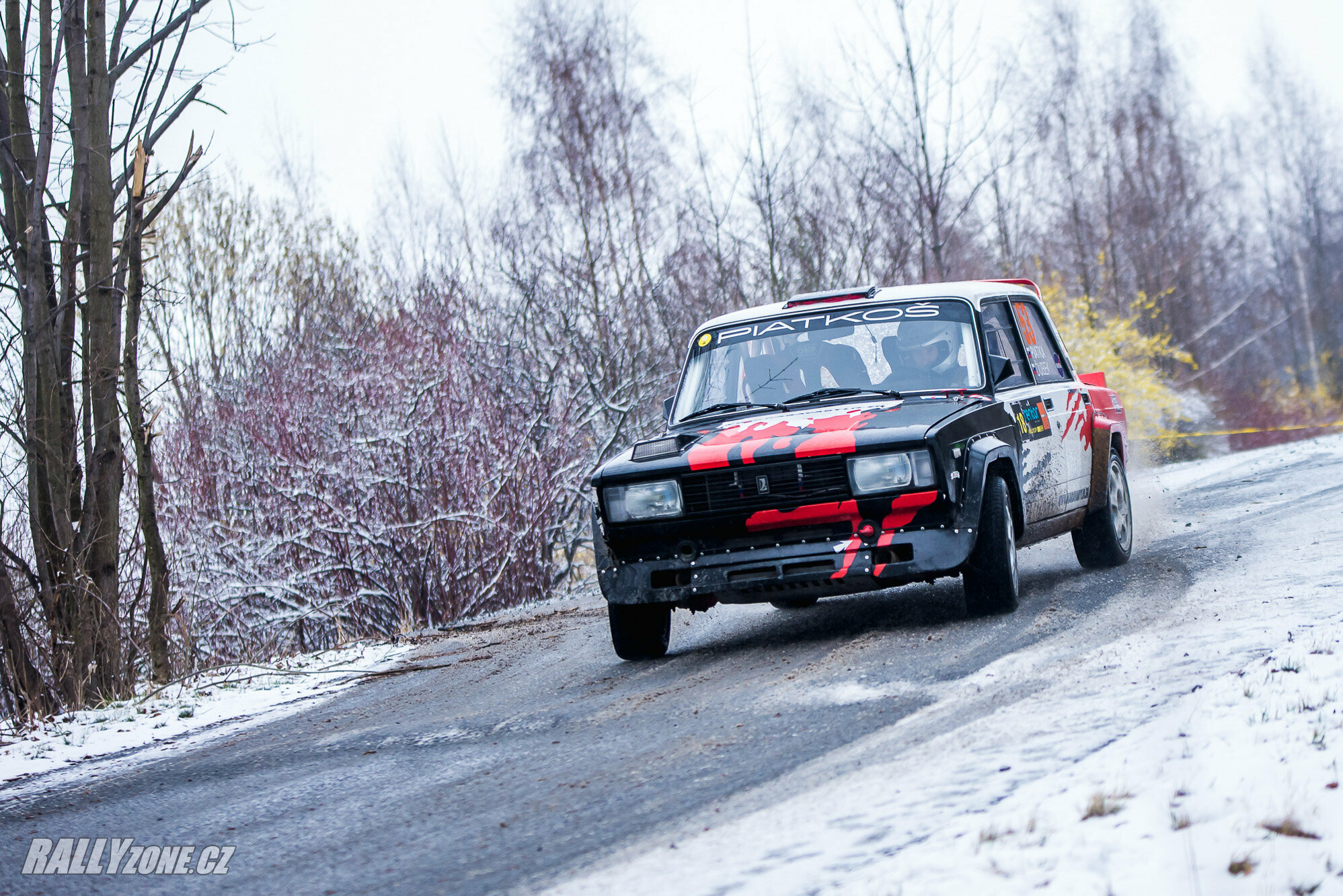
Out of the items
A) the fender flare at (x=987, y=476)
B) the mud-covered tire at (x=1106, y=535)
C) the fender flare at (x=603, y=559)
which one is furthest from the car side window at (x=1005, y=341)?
the fender flare at (x=603, y=559)

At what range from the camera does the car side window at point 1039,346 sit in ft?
27.1

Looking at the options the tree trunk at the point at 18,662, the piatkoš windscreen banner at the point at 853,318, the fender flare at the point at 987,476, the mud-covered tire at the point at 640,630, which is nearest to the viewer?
the fender flare at the point at 987,476

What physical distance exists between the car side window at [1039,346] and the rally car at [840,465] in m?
0.07

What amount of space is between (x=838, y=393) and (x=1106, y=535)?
2512 mm

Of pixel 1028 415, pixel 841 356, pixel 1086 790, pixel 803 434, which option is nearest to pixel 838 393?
pixel 841 356

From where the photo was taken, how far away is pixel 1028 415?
756cm

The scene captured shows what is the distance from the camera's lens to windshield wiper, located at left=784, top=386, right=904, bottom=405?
7.14 meters

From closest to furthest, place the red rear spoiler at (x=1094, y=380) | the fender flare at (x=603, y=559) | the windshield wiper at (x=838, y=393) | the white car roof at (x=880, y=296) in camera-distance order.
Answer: the fender flare at (x=603, y=559)
the windshield wiper at (x=838, y=393)
the white car roof at (x=880, y=296)
the red rear spoiler at (x=1094, y=380)

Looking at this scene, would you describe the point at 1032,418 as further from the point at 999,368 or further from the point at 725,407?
the point at 725,407

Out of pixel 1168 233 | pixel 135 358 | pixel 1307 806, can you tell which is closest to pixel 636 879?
pixel 1307 806

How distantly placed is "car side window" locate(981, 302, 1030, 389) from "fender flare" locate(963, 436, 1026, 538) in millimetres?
595

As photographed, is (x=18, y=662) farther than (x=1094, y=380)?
No

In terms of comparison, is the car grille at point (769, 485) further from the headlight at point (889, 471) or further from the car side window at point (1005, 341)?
the car side window at point (1005, 341)

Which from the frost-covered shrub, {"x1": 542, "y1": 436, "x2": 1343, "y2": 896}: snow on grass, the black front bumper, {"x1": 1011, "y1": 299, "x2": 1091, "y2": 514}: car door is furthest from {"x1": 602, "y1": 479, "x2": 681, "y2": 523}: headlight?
the frost-covered shrub
